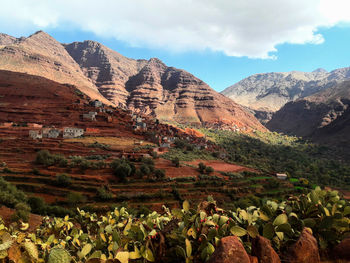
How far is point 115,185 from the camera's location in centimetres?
2859

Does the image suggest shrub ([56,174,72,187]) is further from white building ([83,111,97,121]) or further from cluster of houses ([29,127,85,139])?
white building ([83,111,97,121])

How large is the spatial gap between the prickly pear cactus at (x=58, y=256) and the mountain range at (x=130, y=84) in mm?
127613

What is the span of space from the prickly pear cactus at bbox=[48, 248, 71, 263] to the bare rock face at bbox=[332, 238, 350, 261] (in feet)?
15.0

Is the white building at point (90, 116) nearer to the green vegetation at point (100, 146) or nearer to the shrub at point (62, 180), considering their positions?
the green vegetation at point (100, 146)

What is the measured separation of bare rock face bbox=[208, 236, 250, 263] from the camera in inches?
94.3

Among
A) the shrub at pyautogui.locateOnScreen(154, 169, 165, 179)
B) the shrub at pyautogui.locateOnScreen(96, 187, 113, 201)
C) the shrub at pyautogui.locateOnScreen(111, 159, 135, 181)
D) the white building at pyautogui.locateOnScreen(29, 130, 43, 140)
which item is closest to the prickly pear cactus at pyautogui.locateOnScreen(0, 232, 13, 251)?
the shrub at pyautogui.locateOnScreen(96, 187, 113, 201)

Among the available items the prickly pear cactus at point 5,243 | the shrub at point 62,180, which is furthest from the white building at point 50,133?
the prickly pear cactus at point 5,243

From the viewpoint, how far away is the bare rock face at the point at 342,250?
3.34 metres

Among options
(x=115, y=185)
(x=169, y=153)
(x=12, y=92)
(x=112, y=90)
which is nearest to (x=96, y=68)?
(x=112, y=90)

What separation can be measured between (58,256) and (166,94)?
174 meters

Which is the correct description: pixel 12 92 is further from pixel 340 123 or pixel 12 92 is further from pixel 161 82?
pixel 340 123

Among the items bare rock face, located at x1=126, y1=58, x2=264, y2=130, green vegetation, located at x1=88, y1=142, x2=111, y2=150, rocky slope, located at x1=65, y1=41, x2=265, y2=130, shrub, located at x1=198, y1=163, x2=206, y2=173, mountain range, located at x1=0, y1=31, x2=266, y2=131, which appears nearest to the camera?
shrub, located at x1=198, y1=163, x2=206, y2=173

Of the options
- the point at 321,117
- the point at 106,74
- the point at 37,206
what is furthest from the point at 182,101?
the point at 37,206

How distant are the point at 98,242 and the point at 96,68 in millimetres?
209196
